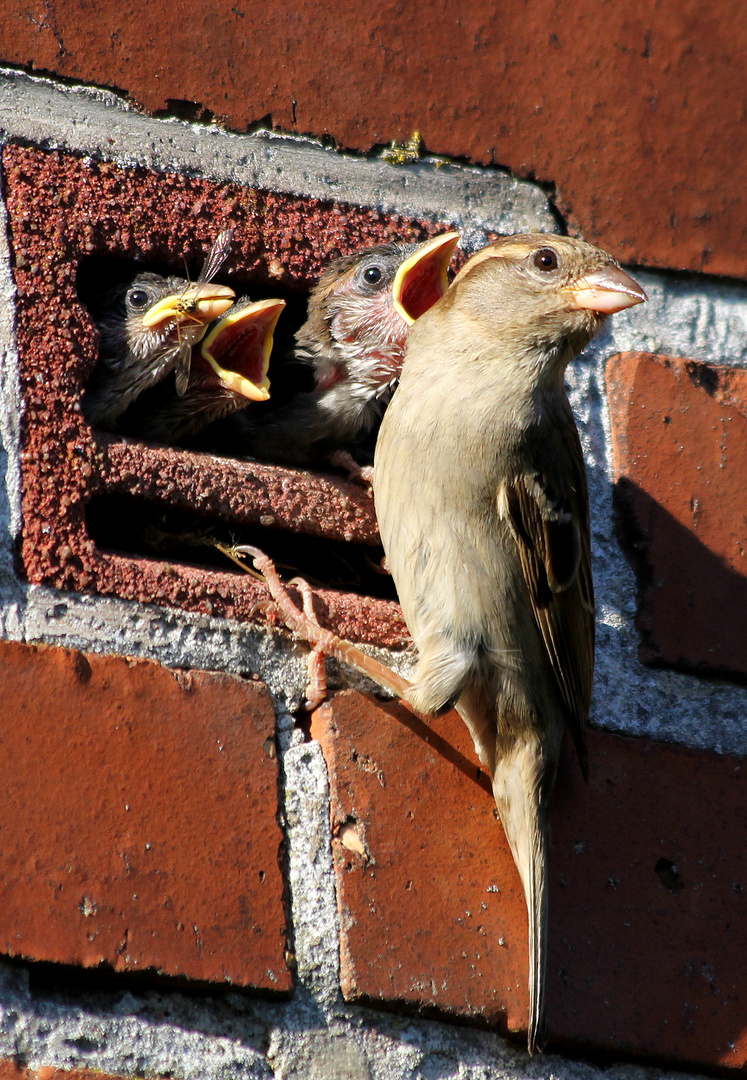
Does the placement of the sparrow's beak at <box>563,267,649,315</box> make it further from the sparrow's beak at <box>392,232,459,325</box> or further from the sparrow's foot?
the sparrow's foot

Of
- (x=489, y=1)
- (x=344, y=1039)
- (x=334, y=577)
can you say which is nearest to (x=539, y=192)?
(x=489, y=1)

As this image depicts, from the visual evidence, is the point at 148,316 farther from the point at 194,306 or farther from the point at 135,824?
the point at 135,824

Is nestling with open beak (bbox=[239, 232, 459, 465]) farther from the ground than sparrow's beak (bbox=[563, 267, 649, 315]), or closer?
closer

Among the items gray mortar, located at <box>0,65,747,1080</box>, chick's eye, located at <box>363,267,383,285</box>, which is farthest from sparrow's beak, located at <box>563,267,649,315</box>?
chick's eye, located at <box>363,267,383,285</box>

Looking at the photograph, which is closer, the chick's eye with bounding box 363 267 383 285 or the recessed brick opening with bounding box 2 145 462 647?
the recessed brick opening with bounding box 2 145 462 647

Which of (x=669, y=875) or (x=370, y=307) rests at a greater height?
(x=370, y=307)

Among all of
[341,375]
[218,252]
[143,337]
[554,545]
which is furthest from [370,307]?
[554,545]
